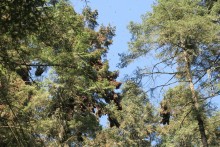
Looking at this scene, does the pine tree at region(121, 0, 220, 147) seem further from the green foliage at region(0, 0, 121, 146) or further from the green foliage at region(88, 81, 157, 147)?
the green foliage at region(88, 81, 157, 147)

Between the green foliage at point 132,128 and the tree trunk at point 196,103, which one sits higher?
the green foliage at point 132,128

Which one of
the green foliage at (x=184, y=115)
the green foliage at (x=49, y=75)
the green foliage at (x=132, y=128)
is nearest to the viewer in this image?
the green foliage at (x=49, y=75)

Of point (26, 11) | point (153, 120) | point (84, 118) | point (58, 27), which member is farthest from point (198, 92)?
point (153, 120)

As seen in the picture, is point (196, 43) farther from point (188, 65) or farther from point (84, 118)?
point (84, 118)

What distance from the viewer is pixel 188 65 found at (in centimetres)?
1545

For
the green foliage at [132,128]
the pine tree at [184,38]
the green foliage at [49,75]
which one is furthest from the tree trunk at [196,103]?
the green foliage at [132,128]

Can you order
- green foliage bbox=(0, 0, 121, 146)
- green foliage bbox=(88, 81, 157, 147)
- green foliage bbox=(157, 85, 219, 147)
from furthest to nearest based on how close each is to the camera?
green foliage bbox=(88, 81, 157, 147)
green foliage bbox=(157, 85, 219, 147)
green foliage bbox=(0, 0, 121, 146)

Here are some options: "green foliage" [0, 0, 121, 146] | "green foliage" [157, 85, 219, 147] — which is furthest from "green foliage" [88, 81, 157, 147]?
"green foliage" [157, 85, 219, 147]

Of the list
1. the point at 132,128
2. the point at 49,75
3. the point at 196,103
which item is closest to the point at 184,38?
the point at 196,103

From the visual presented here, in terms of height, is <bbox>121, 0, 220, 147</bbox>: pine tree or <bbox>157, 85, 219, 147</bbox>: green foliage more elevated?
<bbox>121, 0, 220, 147</bbox>: pine tree

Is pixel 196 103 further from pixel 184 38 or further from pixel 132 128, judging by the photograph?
pixel 132 128

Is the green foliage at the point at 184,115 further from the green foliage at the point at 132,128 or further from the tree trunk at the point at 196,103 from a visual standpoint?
the green foliage at the point at 132,128

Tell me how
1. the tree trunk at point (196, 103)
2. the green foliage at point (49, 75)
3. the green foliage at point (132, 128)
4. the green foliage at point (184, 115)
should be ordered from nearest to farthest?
the green foliage at point (49, 75) < the tree trunk at point (196, 103) < the green foliage at point (184, 115) < the green foliage at point (132, 128)

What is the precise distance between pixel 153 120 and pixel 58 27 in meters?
21.6
